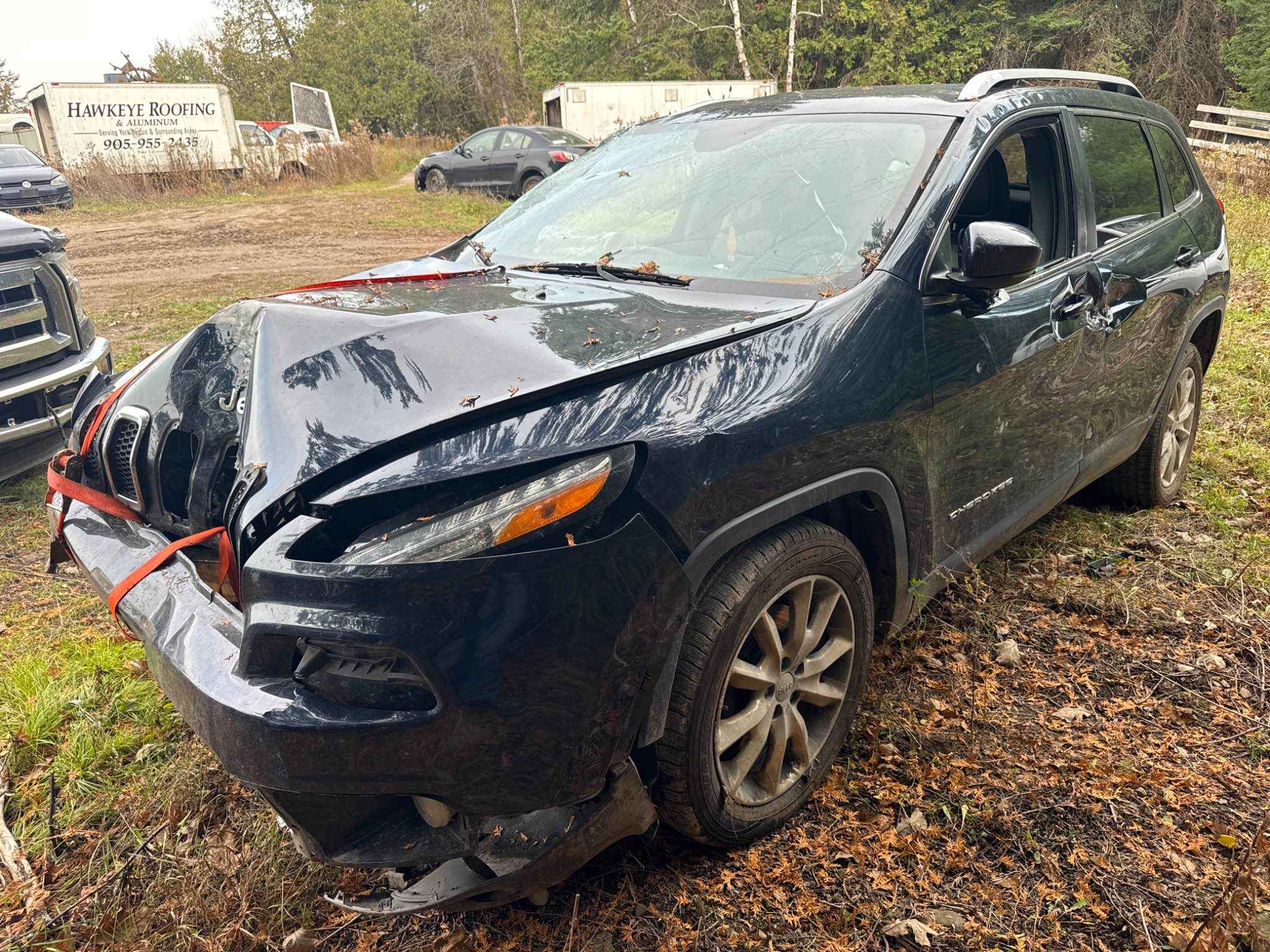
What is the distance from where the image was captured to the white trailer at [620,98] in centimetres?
2234

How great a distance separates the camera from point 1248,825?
2.31 meters

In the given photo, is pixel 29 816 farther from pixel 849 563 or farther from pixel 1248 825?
pixel 1248 825

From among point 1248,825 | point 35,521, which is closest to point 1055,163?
point 1248,825

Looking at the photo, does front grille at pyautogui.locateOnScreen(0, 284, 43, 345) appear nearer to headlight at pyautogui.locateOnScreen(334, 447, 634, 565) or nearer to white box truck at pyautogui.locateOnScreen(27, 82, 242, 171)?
headlight at pyautogui.locateOnScreen(334, 447, 634, 565)

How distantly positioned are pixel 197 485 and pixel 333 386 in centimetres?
46

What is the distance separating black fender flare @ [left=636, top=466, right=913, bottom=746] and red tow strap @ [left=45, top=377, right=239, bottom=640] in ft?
2.86

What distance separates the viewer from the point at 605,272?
2771 millimetres

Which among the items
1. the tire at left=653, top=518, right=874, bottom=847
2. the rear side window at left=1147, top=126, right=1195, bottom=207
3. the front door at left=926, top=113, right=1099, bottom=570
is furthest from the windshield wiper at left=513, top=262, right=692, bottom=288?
the rear side window at left=1147, top=126, right=1195, bottom=207

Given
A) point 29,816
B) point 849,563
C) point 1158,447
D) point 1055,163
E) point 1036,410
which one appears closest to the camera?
point 849,563

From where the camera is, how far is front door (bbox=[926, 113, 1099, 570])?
98.3 inches

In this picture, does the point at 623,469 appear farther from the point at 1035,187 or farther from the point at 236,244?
the point at 236,244

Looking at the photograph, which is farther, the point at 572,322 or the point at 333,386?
the point at 572,322

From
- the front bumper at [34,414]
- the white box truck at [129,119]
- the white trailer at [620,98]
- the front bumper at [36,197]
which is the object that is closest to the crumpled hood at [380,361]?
the front bumper at [34,414]

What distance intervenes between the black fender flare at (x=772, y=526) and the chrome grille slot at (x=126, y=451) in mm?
1447
